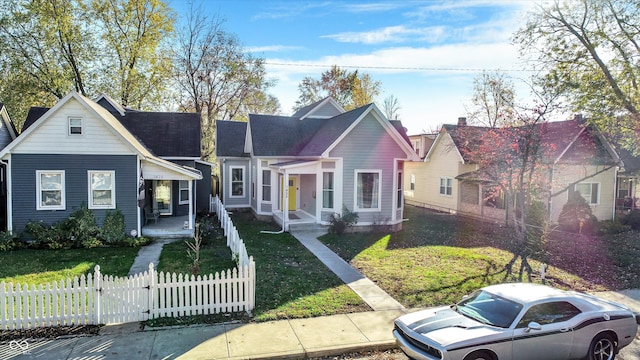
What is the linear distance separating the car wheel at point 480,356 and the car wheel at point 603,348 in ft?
6.84

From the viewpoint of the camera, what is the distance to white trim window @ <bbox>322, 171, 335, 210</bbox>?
58.7 feet

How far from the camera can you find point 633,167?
2419cm

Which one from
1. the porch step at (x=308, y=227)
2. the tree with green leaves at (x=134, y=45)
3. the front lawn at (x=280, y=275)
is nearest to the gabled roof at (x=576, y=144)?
the porch step at (x=308, y=227)

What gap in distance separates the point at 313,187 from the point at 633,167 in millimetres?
21042

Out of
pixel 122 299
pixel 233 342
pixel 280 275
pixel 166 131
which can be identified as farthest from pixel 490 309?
pixel 166 131

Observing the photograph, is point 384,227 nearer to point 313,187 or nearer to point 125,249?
point 313,187

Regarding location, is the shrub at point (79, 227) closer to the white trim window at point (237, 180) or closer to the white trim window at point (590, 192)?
the white trim window at point (237, 180)

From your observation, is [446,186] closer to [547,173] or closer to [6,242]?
[547,173]

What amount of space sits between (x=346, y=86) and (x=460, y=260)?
37.1m

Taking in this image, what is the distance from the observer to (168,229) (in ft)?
53.8

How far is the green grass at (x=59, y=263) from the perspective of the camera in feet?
34.1

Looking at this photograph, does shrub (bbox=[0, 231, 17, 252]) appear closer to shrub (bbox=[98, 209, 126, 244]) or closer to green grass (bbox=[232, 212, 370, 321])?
shrub (bbox=[98, 209, 126, 244])

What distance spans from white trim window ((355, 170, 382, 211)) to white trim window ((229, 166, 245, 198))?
30.4ft

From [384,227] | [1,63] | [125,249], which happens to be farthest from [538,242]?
[1,63]
